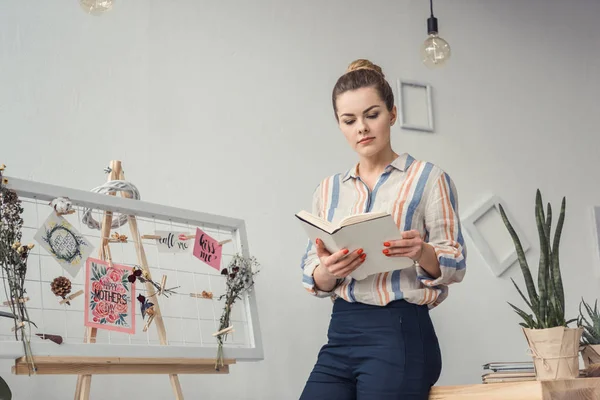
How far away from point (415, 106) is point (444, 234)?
1674 mm

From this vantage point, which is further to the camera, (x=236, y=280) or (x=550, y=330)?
(x=236, y=280)

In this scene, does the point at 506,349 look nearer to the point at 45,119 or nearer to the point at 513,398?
the point at 513,398

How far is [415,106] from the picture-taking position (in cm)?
348

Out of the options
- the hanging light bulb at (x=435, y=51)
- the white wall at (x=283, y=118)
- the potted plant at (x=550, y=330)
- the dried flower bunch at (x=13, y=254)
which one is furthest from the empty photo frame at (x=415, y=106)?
the dried flower bunch at (x=13, y=254)

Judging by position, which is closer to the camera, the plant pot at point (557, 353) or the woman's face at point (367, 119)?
the plant pot at point (557, 353)

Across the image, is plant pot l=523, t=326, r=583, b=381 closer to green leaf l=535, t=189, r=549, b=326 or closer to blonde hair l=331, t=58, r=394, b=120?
green leaf l=535, t=189, r=549, b=326

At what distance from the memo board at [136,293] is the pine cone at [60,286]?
4cm

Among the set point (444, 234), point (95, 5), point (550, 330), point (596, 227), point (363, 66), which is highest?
point (95, 5)

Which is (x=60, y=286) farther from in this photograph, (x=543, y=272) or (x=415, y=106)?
(x=415, y=106)

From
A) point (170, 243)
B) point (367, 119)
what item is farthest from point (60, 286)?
point (367, 119)

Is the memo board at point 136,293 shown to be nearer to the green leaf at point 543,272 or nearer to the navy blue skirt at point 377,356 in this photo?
the navy blue skirt at point 377,356

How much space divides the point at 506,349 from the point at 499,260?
0.39 m

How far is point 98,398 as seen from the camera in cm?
254

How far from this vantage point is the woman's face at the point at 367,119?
1.99m
